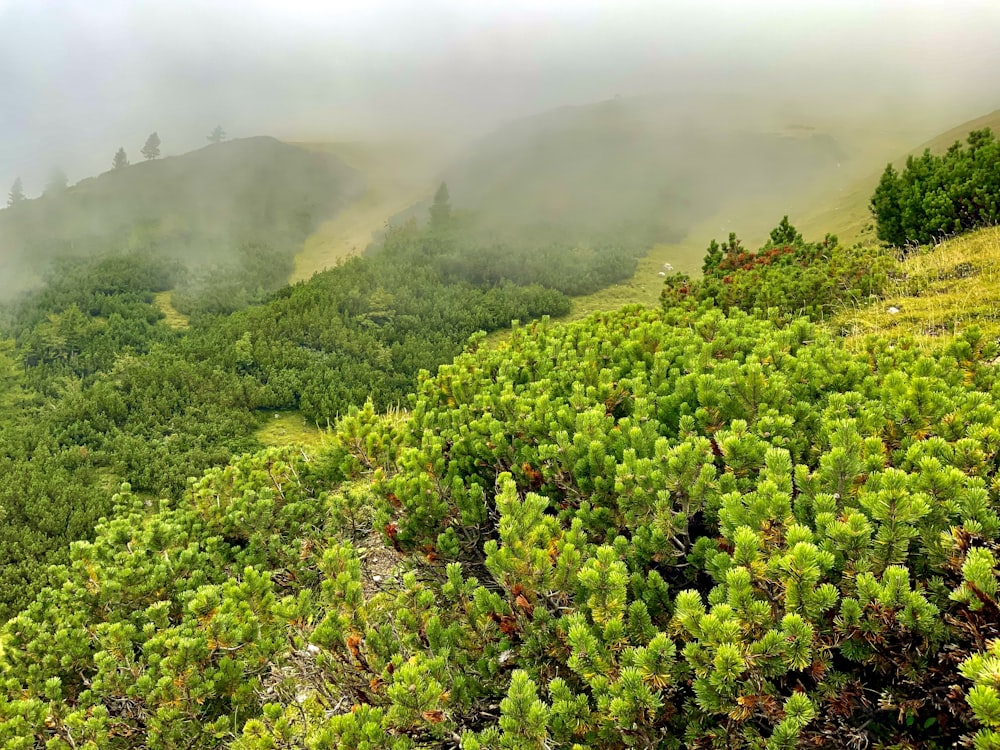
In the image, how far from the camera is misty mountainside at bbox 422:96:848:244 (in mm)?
27797

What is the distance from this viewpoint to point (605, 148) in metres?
38.2

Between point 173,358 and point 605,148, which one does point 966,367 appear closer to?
point 173,358

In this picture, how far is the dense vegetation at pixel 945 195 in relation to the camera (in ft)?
31.6

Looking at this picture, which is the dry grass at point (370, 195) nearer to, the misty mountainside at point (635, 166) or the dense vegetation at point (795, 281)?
the misty mountainside at point (635, 166)

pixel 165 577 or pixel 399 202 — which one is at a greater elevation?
pixel 399 202

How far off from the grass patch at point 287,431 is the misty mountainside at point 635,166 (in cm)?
1477

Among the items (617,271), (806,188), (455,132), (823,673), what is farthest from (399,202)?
(823,673)

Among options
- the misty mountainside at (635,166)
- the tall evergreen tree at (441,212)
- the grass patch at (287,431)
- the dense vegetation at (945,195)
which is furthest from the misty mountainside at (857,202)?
the grass patch at (287,431)

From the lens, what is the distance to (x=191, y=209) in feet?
101

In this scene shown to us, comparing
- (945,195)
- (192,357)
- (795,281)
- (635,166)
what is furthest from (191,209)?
(945,195)

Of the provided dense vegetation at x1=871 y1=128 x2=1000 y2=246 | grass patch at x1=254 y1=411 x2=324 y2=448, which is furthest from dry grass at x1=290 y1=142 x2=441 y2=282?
dense vegetation at x1=871 y1=128 x2=1000 y2=246

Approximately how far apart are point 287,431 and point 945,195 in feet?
42.5

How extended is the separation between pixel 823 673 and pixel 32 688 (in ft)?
15.3

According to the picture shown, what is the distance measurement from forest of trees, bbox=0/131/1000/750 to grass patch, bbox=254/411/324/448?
13.8 feet
